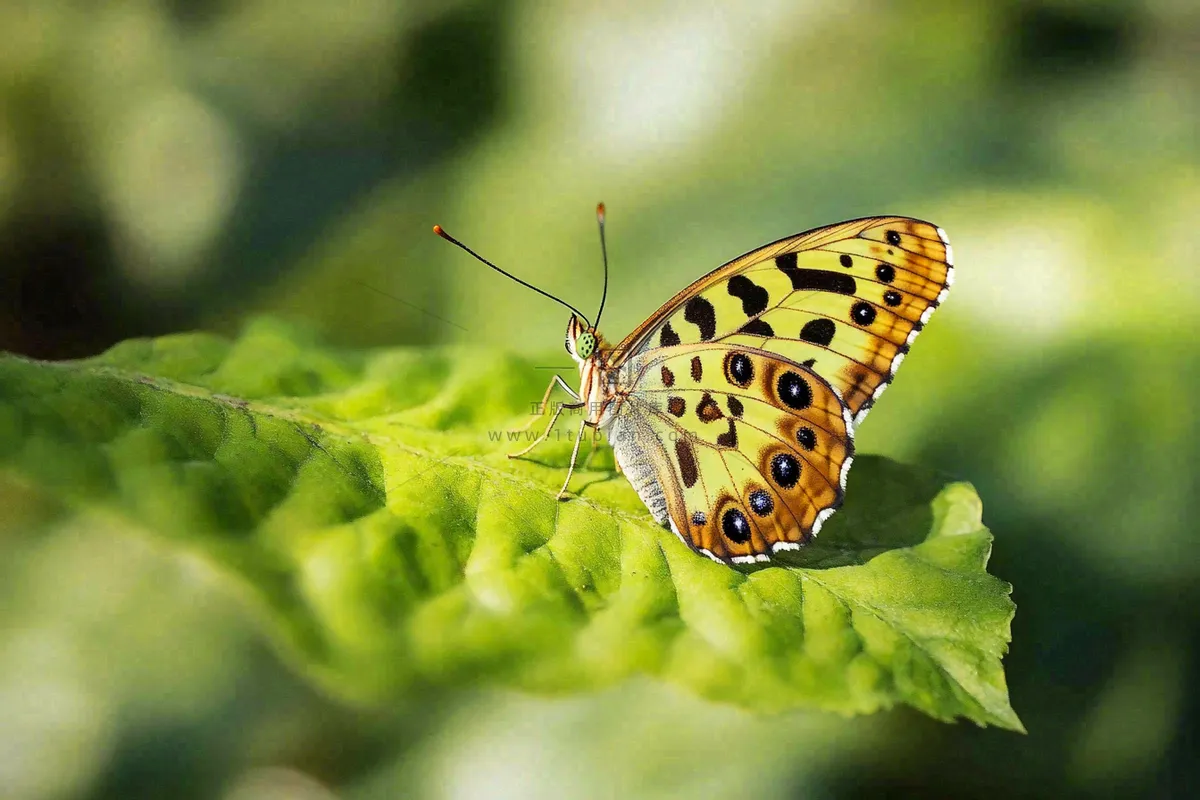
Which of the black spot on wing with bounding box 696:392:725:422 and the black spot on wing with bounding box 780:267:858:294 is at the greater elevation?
the black spot on wing with bounding box 780:267:858:294

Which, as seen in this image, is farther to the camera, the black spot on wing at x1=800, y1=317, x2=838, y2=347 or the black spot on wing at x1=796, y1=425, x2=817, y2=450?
the black spot on wing at x1=800, y1=317, x2=838, y2=347

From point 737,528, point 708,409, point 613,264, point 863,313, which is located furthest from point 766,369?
point 613,264

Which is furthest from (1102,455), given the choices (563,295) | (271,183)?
(271,183)

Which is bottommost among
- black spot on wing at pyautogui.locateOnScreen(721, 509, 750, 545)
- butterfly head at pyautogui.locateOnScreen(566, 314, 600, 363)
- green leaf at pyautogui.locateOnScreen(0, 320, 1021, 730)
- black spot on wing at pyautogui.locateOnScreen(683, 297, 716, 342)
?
green leaf at pyautogui.locateOnScreen(0, 320, 1021, 730)

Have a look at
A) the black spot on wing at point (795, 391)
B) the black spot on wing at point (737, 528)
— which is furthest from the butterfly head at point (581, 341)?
the black spot on wing at point (737, 528)

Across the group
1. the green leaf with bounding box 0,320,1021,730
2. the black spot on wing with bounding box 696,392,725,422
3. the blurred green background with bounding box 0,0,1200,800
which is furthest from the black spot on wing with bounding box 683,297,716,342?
the blurred green background with bounding box 0,0,1200,800

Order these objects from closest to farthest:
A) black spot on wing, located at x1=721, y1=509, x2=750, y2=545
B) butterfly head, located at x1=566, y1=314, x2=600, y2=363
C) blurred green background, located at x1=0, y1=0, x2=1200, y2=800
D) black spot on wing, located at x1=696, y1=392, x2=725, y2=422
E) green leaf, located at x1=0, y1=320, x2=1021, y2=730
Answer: green leaf, located at x1=0, y1=320, x2=1021, y2=730
black spot on wing, located at x1=721, y1=509, x2=750, y2=545
black spot on wing, located at x1=696, y1=392, x2=725, y2=422
butterfly head, located at x1=566, y1=314, x2=600, y2=363
blurred green background, located at x1=0, y1=0, x2=1200, y2=800

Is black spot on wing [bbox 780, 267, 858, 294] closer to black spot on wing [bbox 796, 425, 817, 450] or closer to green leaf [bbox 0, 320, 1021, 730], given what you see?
black spot on wing [bbox 796, 425, 817, 450]

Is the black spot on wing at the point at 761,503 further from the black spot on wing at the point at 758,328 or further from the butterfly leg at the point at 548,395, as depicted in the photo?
the butterfly leg at the point at 548,395
